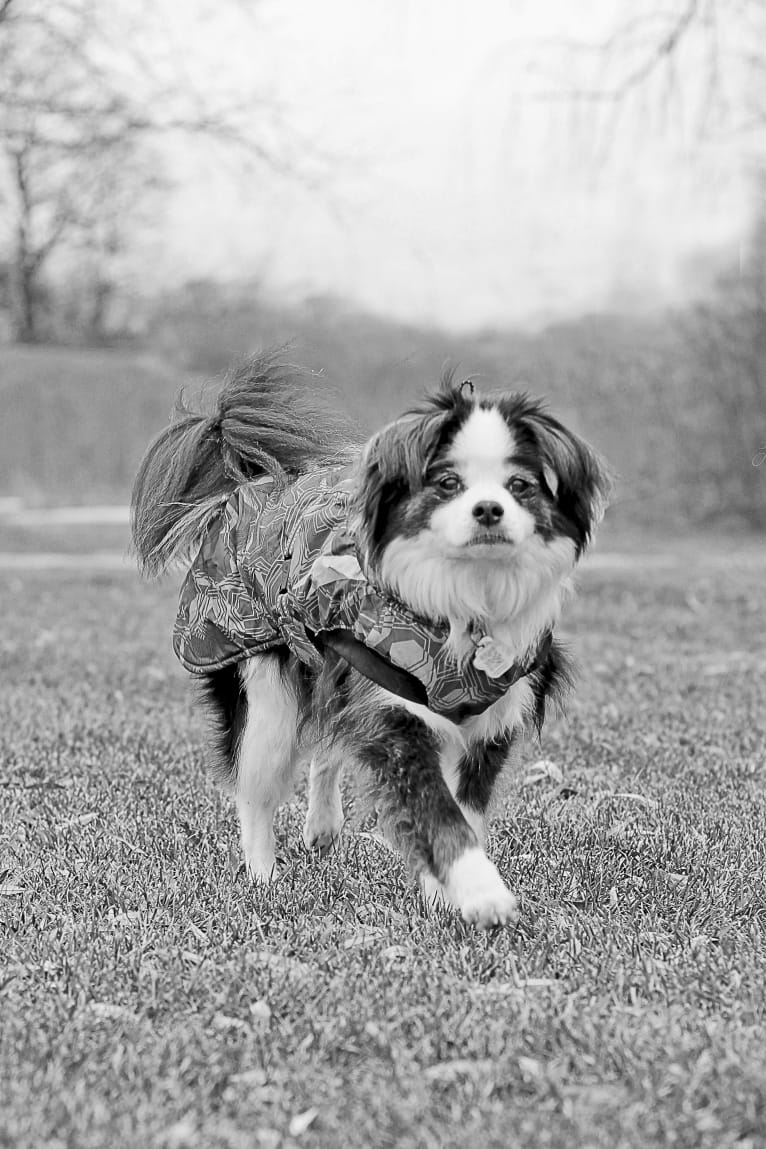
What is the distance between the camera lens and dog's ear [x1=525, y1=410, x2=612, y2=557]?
336cm

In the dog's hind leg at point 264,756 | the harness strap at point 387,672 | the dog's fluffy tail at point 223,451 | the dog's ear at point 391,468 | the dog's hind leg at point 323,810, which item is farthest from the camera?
the dog's fluffy tail at point 223,451

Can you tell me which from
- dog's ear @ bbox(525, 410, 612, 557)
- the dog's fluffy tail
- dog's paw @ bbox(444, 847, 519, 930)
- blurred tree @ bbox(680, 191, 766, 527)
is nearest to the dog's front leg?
dog's paw @ bbox(444, 847, 519, 930)

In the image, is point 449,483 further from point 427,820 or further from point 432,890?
point 432,890

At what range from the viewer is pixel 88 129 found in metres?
11.9

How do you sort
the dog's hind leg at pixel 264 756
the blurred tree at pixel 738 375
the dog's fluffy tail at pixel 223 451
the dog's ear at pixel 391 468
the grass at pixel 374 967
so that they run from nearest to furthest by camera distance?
the grass at pixel 374 967 → the dog's ear at pixel 391 468 → the dog's hind leg at pixel 264 756 → the dog's fluffy tail at pixel 223 451 → the blurred tree at pixel 738 375

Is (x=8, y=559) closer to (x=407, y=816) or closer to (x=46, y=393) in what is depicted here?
(x=46, y=393)

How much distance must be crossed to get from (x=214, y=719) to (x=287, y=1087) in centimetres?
186

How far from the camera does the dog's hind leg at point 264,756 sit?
3.97 metres

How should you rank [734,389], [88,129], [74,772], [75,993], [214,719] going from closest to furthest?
[75,993]
[214,719]
[74,772]
[88,129]
[734,389]

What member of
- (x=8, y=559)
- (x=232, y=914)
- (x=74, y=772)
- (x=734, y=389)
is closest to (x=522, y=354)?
(x=734, y=389)

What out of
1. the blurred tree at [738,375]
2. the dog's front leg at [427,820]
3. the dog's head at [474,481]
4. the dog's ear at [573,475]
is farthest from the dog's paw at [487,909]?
the blurred tree at [738,375]

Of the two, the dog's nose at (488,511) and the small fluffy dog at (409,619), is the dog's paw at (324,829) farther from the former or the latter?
the dog's nose at (488,511)

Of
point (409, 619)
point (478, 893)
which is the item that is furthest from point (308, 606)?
point (478, 893)

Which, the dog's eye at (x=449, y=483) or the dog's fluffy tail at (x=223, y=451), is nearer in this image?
the dog's eye at (x=449, y=483)
